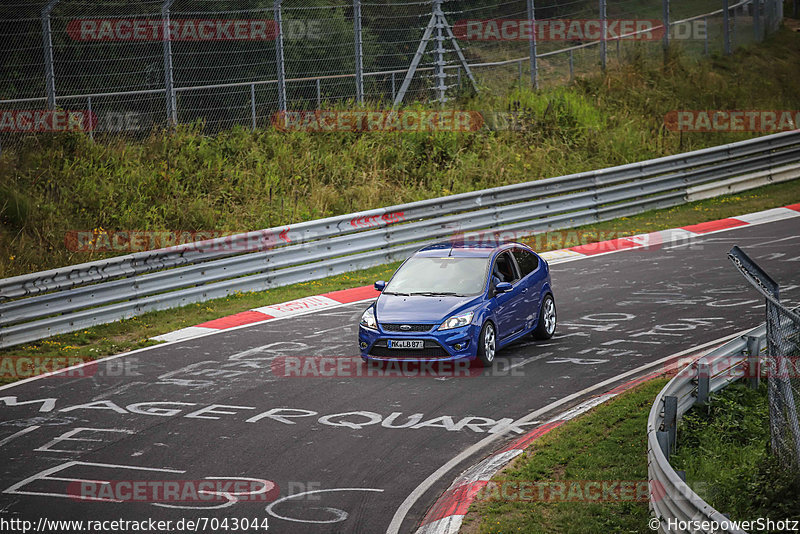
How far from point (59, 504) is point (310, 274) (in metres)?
10.8

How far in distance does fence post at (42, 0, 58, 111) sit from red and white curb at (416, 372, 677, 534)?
1415cm

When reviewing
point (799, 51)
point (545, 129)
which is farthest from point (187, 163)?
point (799, 51)

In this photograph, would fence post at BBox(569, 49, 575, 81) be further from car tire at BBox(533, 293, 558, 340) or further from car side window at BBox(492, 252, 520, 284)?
car side window at BBox(492, 252, 520, 284)

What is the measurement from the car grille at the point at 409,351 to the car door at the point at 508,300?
109 centimetres

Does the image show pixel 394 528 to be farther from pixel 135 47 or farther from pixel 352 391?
pixel 135 47

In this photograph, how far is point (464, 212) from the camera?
2189 centimetres

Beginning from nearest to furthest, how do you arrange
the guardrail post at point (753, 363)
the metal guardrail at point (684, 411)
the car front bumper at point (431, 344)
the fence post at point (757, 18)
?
1. the metal guardrail at point (684, 411)
2. the guardrail post at point (753, 363)
3. the car front bumper at point (431, 344)
4. the fence post at point (757, 18)

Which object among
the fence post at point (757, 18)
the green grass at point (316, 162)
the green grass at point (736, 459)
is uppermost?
the fence post at point (757, 18)

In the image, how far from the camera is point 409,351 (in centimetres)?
1270

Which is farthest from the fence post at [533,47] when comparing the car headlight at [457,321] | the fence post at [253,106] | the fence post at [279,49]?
the car headlight at [457,321]

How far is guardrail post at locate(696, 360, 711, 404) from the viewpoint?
33.3 ft

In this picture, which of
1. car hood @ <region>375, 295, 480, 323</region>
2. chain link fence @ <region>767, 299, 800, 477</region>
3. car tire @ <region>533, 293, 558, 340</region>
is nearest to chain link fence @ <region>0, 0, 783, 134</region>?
car hood @ <region>375, 295, 480, 323</region>

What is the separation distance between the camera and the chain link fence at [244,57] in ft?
66.0

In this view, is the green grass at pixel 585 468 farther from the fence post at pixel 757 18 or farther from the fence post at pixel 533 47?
the fence post at pixel 757 18
